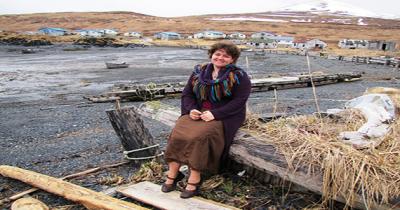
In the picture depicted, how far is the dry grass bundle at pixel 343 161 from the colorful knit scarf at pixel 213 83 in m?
0.76

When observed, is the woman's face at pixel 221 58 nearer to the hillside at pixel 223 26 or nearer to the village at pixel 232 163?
the village at pixel 232 163

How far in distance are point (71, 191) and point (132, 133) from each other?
1437 mm

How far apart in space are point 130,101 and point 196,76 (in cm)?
956

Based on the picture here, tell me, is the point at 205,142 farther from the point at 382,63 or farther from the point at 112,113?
the point at 382,63

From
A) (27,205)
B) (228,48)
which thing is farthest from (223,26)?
(27,205)

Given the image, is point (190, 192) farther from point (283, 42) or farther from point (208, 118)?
point (283, 42)

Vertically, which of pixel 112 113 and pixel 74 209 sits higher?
pixel 112 113

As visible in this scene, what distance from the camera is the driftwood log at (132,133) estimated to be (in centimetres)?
555

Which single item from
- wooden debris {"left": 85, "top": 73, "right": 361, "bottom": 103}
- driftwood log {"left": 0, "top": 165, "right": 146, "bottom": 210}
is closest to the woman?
driftwood log {"left": 0, "top": 165, "right": 146, "bottom": 210}

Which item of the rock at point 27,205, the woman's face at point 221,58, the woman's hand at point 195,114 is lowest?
the rock at point 27,205

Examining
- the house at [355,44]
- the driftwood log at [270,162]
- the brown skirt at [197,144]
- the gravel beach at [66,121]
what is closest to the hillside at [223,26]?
the house at [355,44]

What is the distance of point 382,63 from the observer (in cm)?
3500

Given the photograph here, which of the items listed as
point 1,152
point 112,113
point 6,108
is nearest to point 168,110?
point 112,113

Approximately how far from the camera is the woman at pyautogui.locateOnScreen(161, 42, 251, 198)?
423 cm
